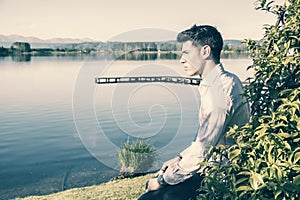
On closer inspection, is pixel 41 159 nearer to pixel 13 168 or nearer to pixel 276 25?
pixel 13 168

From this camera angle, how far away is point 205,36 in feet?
7.62

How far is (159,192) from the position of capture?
2309 millimetres

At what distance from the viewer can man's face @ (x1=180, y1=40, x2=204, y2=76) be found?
2.35m

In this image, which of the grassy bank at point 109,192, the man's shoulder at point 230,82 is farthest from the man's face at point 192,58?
the grassy bank at point 109,192

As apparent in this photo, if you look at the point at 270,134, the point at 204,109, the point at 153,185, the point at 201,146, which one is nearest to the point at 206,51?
the point at 204,109

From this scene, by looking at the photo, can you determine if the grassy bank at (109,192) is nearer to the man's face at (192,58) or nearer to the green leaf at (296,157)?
the man's face at (192,58)

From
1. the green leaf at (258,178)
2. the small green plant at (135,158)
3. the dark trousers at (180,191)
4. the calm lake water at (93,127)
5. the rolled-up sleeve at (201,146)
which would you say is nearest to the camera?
the green leaf at (258,178)

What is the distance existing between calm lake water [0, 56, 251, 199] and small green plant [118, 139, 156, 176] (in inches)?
10.1

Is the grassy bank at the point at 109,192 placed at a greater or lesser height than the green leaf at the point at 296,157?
lesser

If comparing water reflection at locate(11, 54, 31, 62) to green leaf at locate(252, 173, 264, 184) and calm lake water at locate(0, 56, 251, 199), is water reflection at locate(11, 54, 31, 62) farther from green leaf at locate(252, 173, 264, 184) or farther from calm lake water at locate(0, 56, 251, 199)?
green leaf at locate(252, 173, 264, 184)

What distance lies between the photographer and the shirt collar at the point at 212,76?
2.31 meters

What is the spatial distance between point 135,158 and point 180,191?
536 centimetres

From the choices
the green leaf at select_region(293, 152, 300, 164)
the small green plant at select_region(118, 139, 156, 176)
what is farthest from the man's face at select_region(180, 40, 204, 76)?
the small green plant at select_region(118, 139, 156, 176)

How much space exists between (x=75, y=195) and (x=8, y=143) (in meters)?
10.8
